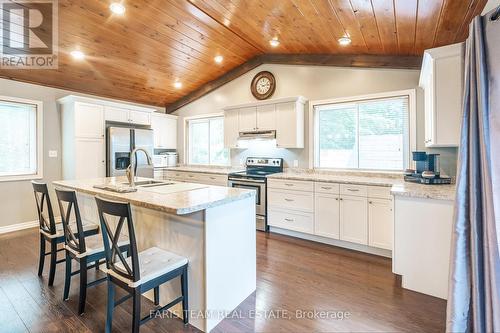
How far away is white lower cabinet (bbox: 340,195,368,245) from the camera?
3148 millimetres

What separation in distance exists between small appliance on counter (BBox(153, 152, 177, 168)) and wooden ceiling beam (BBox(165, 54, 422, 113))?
1243mm

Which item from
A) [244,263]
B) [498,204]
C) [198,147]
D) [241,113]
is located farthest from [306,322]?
[198,147]

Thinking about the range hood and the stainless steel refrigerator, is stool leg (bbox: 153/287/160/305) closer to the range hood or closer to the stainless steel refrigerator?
the range hood

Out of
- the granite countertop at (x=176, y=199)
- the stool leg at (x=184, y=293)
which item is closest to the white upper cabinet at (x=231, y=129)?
the granite countertop at (x=176, y=199)

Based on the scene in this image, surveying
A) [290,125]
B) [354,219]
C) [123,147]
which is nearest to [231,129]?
[290,125]

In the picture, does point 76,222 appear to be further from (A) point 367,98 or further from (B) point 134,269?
(A) point 367,98

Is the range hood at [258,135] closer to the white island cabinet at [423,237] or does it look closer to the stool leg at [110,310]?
the white island cabinet at [423,237]

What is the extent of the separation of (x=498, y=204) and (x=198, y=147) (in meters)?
5.24

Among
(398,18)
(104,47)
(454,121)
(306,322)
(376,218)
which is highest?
(104,47)

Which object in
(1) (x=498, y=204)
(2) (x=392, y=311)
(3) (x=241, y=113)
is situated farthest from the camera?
(3) (x=241, y=113)

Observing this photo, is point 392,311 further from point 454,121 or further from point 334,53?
point 334,53

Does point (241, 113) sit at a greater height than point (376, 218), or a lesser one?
greater

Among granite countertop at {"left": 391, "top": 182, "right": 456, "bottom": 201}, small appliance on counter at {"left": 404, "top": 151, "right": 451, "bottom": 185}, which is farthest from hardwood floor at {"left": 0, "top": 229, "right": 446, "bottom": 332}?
small appliance on counter at {"left": 404, "top": 151, "right": 451, "bottom": 185}

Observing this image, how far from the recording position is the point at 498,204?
1331 mm
